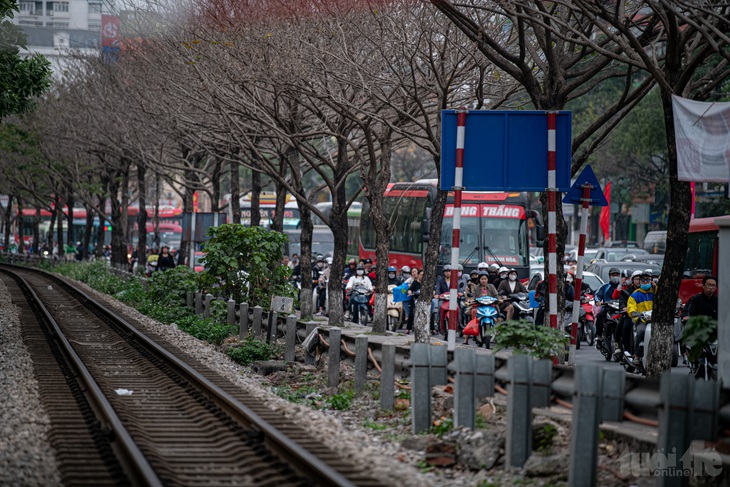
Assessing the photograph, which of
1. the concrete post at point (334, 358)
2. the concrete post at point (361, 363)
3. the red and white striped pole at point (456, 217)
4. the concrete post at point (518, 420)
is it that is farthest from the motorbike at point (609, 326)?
the concrete post at point (518, 420)

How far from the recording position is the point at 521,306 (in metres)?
24.0

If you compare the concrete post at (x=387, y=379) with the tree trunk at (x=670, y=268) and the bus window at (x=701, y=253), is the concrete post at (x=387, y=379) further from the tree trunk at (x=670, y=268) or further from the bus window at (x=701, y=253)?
the bus window at (x=701, y=253)

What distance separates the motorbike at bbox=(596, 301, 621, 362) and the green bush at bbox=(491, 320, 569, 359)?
9.00m

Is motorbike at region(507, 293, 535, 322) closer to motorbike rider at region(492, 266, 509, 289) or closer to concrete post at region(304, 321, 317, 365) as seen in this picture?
motorbike rider at region(492, 266, 509, 289)

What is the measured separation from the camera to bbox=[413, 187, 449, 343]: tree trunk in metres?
21.4

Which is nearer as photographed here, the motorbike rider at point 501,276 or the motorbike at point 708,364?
the motorbike at point 708,364

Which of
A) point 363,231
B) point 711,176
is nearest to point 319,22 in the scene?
point 711,176

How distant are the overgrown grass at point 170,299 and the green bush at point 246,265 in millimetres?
663

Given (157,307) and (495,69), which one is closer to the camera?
(495,69)

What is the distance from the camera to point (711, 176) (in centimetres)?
1233

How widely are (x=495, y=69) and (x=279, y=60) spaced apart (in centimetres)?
458

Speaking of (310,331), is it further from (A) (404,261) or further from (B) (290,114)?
(A) (404,261)

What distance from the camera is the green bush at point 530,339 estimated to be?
444 inches

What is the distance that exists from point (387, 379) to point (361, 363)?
4.24 feet
